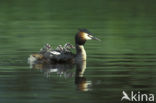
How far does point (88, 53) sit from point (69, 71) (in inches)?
125

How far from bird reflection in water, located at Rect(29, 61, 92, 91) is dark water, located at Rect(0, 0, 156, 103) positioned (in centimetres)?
2

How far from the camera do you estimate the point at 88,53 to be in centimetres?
1933

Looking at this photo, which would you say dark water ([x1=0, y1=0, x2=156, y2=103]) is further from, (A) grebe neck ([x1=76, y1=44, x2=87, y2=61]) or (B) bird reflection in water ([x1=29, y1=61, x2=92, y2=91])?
(A) grebe neck ([x1=76, y1=44, x2=87, y2=61])

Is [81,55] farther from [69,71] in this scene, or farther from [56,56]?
[69,71]

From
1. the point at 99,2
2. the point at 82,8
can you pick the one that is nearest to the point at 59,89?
the point at 82,8

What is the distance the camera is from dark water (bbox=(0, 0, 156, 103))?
1328cm

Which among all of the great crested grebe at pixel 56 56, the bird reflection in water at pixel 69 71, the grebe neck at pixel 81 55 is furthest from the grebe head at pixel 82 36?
the bird reflection in water at pixel 69 71

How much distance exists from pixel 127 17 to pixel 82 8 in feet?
21.2

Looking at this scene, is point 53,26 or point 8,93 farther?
point 53,26

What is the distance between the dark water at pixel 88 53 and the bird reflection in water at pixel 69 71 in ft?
0.07

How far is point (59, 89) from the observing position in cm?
1352

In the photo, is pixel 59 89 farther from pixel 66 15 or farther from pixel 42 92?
pixel 66 15

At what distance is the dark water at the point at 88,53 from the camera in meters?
13.3

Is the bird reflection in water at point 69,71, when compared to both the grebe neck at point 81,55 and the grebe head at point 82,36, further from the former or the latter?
the grebe head at point 82,36
